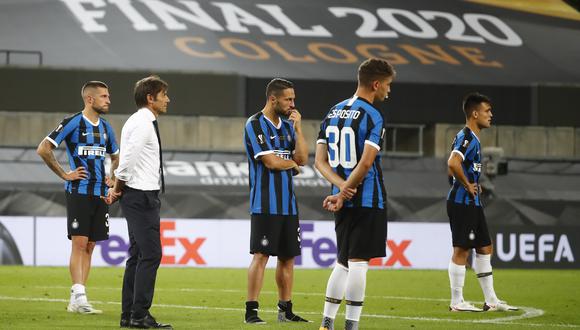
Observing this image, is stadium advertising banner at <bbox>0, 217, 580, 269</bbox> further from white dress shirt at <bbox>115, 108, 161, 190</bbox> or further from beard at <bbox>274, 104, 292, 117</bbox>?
white dress shirt at <bbox>115, 108, 161, 190</bbox>

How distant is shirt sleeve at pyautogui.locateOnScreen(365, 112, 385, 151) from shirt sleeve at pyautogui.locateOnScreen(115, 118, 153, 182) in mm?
1896

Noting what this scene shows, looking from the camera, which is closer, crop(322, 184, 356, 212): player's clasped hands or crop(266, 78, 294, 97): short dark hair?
crop(322, 184, 356, 212): player's clasped hands

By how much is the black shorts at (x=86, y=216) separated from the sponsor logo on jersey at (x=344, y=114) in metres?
3.49

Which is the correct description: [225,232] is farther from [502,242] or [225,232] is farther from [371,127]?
[371,127]

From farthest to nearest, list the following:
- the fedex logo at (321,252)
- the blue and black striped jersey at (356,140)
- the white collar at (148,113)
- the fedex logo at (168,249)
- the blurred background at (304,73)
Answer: the blurred background at (304,73) → the fedex logo at (321,252) → the fedex logo at (168,249) → the white collar at (148,113) → the blue and black striped jersey at (356,140)

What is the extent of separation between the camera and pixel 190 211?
70.3 ft

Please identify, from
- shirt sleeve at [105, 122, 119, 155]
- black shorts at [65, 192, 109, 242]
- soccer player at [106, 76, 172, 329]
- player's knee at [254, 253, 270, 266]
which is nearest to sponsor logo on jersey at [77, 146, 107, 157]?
shirt sleeve at [105, 122, 119, 155]

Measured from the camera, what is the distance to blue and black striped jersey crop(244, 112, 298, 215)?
32.5 feet

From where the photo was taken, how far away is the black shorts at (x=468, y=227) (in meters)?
11.6

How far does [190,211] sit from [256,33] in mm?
8980

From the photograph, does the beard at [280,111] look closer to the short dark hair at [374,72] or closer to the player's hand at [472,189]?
the short dark hair at [374,72]

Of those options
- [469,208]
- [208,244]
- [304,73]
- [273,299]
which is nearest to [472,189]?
[469,208]

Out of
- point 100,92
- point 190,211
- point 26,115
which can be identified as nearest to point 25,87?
point 26,115

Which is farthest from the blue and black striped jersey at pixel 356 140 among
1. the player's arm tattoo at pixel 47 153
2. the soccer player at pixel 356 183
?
the player's arm tattoo at pixel 47 153
